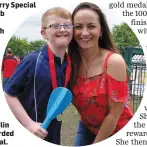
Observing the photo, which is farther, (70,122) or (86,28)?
(70,122)

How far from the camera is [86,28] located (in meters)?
0.97

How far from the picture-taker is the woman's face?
96 centimetres

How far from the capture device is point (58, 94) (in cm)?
97

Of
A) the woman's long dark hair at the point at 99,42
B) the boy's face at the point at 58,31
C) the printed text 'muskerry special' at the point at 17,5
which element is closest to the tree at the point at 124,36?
the woman's long dark hair at the point at 99,42

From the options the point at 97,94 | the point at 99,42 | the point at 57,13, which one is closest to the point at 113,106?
the point at 97,94

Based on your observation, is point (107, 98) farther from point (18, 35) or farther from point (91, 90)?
point (18, 35)

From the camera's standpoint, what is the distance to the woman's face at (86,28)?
958 millimetres

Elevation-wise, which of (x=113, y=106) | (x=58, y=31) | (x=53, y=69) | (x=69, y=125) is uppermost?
(x=58, y=31)

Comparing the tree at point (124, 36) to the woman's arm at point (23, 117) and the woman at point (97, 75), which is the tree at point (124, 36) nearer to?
the woman at point (97, 75)

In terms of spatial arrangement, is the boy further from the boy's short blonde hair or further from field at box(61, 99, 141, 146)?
field at box(61, 99, 141, 146)

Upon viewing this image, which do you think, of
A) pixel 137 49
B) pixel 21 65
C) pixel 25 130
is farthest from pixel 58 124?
pixel 137 49

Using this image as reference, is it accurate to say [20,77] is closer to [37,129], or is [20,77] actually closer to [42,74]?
[42,74]

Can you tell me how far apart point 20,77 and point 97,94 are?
226 millimetres

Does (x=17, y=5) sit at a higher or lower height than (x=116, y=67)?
higher
